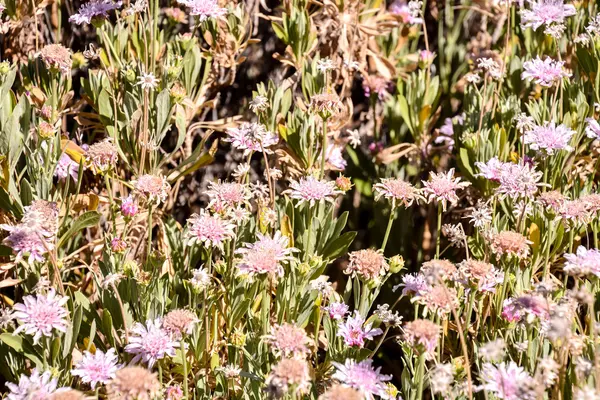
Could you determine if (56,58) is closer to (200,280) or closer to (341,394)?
(200,280)

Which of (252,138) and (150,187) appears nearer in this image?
(150,187)

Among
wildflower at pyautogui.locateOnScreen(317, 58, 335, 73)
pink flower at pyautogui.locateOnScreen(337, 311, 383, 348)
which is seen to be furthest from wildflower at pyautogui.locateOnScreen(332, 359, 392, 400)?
wildflower at pyautogui.locateOnScreen(317, 58, 335, 73)

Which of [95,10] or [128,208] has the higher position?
[95,10]

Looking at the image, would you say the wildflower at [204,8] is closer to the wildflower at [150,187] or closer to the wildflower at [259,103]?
the wildflower at [259,103]

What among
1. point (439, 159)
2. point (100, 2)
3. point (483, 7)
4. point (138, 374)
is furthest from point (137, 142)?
point (483, 7)

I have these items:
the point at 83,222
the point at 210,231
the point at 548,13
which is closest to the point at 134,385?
the point at 210,231

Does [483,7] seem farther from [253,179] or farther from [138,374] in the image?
[138,374]

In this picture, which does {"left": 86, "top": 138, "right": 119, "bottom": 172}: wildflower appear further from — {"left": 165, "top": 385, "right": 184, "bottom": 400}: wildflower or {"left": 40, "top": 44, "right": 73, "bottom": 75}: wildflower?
{"left": 165, "top": 385, "right": 184, "bottom": 400}: wildflower
